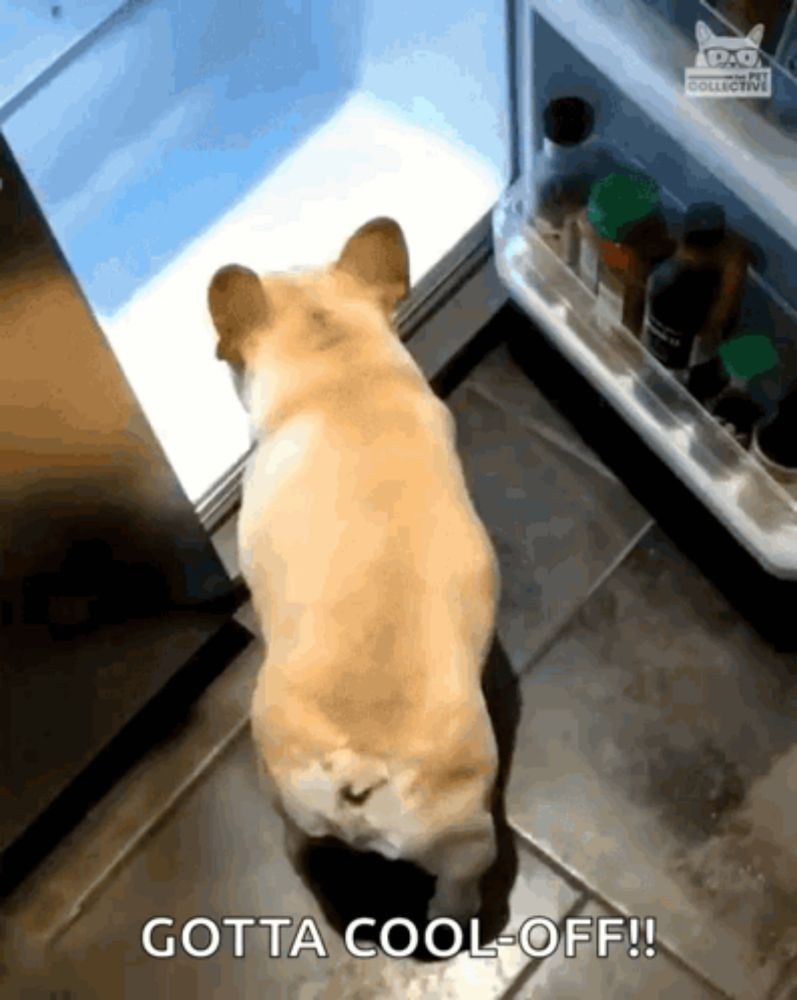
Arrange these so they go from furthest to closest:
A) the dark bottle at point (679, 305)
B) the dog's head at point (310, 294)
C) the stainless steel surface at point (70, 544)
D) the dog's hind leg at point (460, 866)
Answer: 1. the dark bottle at point (679, 305)
2. the dog's head at point (310, 294)
3. the dog's hind leg at point (460, 866)
4. the stainless steel surface at point (70, 544)

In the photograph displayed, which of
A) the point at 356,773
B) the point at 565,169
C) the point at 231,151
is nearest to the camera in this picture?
the point at 356,773

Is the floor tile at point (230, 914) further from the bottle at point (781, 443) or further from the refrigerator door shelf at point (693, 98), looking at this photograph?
the refrigerator door shelf at point (693, 98)

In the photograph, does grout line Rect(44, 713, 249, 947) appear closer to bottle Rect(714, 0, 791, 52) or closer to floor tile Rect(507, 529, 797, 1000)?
floor tile Rect(507, 529, 797, 1000)

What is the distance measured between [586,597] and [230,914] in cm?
45

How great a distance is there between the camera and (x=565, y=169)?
1.34 m

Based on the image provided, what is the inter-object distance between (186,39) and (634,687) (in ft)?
2.77

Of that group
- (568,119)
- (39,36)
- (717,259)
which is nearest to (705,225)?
(717,259)

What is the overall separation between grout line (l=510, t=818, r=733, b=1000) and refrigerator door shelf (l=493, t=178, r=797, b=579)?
1.08 ft

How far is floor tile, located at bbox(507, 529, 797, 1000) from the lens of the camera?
1.29 m

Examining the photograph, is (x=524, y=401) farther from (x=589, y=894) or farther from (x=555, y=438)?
(x=589, y=894)

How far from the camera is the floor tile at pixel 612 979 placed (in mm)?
1266

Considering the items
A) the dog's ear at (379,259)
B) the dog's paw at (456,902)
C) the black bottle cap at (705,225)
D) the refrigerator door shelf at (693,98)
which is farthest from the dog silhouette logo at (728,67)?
the dog's paw at (456,902)

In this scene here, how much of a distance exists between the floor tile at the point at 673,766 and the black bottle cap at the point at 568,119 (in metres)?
0.41

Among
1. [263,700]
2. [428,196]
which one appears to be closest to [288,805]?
[263,700]
